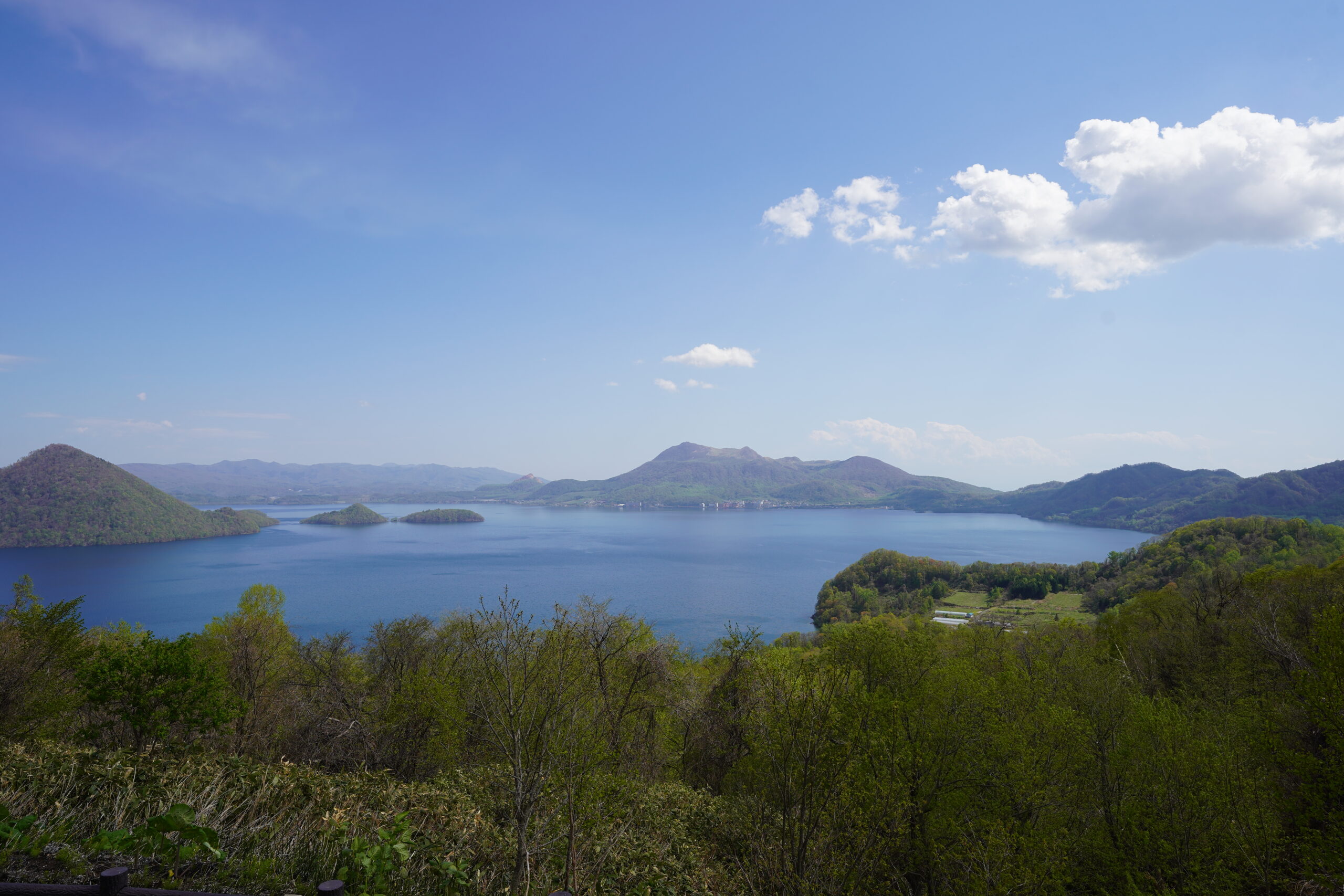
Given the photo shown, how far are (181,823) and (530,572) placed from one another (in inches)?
3700

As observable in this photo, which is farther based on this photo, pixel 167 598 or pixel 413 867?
pixel 167 598

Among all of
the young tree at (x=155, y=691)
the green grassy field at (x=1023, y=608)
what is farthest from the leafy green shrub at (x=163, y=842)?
the green grassy field at (x=1023, y=608)

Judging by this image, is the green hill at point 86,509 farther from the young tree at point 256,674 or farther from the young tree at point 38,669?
the young tree at point 38,669

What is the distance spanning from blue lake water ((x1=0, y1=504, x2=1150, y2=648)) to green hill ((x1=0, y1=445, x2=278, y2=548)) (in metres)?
6.67

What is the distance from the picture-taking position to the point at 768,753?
7.53 meters

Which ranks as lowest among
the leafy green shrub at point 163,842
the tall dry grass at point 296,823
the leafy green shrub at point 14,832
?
the tall dry grass at point 296,823

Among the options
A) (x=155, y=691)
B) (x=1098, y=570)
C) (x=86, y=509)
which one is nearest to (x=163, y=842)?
(x=155, y=691)

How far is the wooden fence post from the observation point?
237cm

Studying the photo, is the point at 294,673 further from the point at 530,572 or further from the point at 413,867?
the point at 530,572

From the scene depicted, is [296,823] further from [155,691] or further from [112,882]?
[155,691]

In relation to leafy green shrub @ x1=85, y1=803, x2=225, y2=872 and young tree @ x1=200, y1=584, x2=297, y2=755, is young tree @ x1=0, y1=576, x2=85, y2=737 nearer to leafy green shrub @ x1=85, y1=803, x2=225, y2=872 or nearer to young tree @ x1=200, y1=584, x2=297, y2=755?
young tree @ x1=200, y1=584, x2=297, y2=755

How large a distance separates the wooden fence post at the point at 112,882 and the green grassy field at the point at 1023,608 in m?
56.2

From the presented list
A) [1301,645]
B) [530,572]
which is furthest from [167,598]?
[1301,645]

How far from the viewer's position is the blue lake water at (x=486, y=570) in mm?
67812
